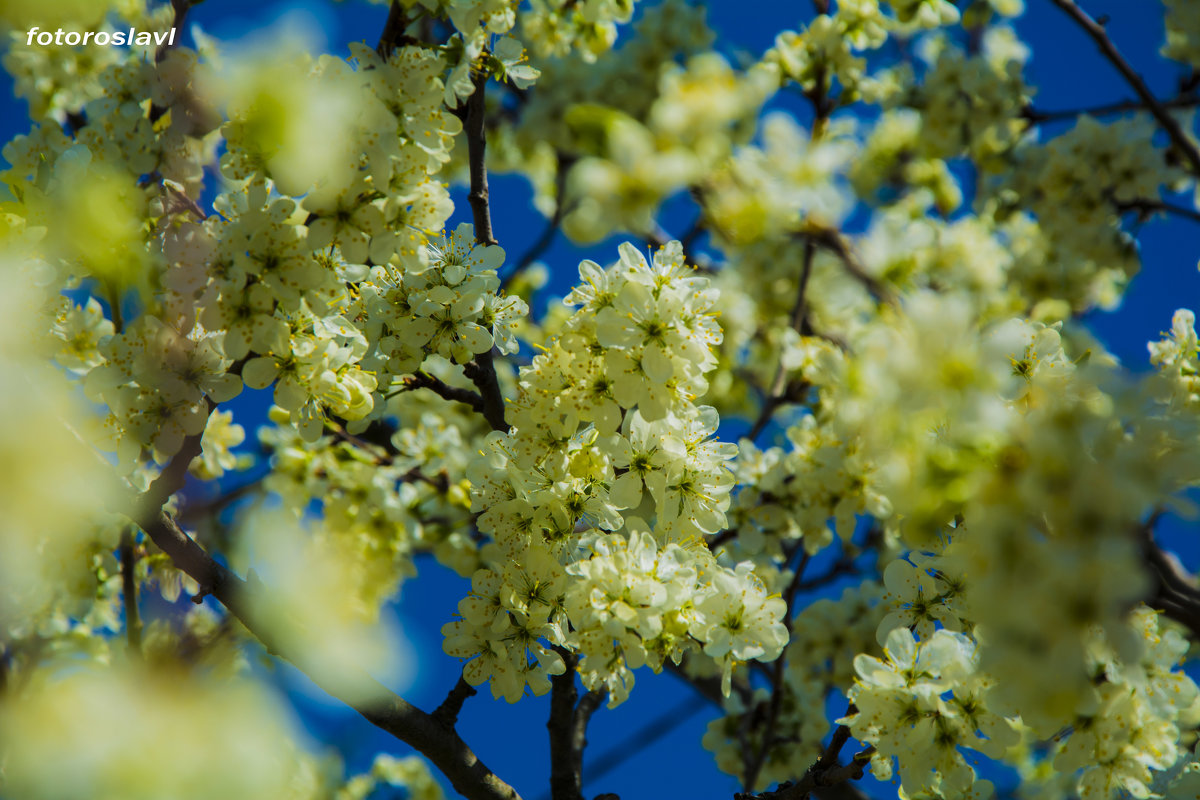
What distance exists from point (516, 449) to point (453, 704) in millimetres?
823

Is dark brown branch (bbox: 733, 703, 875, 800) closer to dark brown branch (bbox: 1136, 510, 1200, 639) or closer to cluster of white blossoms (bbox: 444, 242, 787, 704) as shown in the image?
cluster of white blossoms (bbox: 444, 242, 787, 704)

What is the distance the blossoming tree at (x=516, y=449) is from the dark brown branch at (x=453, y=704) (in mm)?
10

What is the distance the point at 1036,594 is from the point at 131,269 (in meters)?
1.65

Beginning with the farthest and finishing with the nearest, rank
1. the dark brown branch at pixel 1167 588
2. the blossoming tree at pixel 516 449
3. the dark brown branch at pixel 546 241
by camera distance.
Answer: the dark brown branch at pixel 546 241 → the dark brown branch at pixel 1167 588 → the blossoming tree at pixel 516 449

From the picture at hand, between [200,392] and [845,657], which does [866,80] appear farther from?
[200,392]

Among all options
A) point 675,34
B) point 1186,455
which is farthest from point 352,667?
point 675,34

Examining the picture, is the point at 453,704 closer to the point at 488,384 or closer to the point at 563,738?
the point at 563,738

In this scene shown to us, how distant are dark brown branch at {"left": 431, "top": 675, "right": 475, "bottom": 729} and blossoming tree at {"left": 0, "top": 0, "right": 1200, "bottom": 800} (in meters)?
0.01

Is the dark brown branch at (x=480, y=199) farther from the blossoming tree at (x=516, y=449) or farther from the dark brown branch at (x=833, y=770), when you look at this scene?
the dark brown branch at (x=833, y=770)

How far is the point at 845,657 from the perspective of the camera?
13.0 feet

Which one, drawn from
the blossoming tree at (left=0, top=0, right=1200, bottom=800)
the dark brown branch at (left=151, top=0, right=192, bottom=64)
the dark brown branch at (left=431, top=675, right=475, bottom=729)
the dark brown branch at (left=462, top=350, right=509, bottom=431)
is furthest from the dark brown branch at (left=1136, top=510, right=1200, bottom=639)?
the dark brown branch at (left=151, top=0, right=192, bottom=64)

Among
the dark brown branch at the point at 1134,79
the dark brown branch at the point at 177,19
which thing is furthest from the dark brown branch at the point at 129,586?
the dark brown branch at the point at 1134,79

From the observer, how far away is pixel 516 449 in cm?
217

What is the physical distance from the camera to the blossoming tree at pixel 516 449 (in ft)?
3.66
